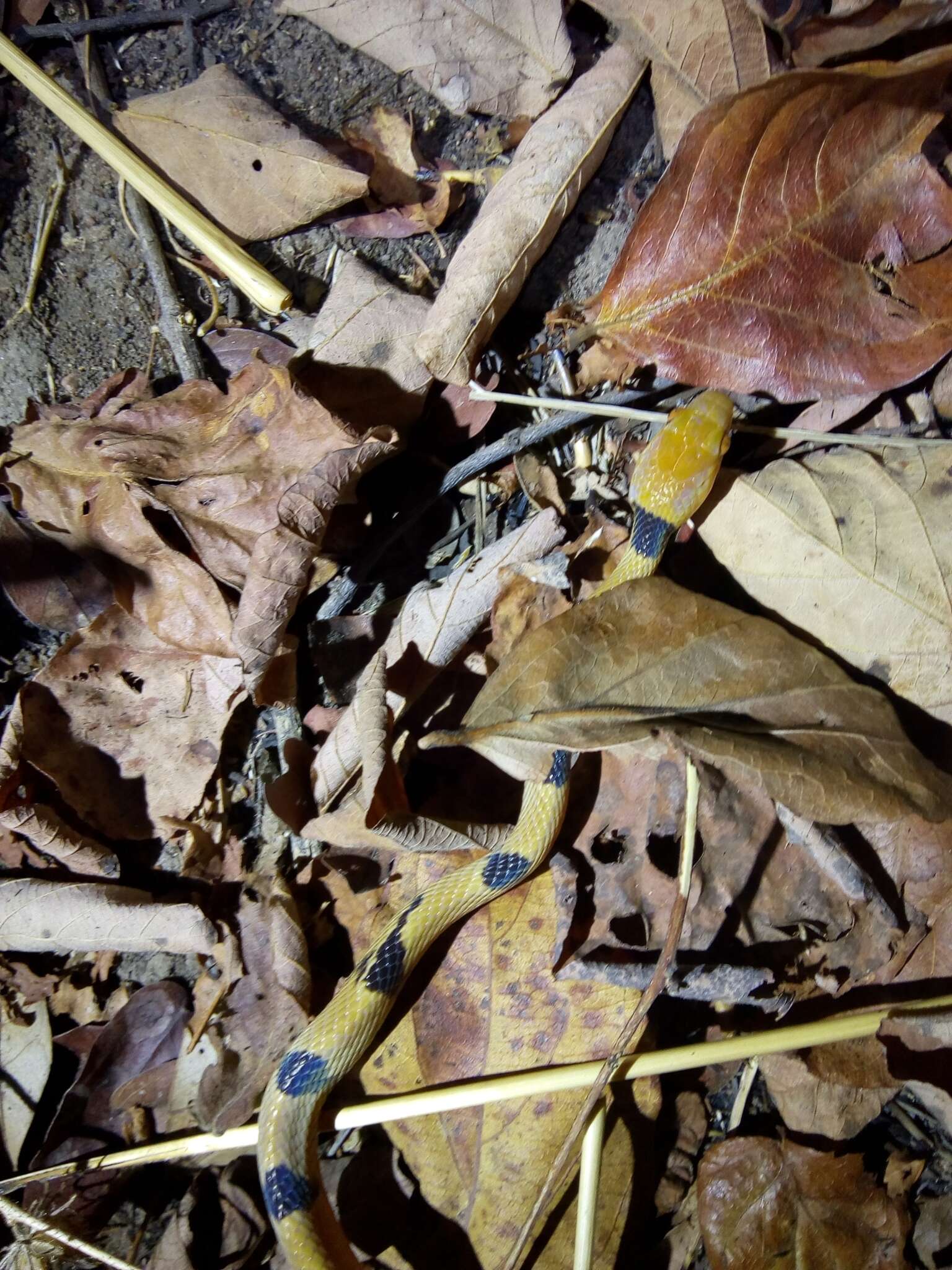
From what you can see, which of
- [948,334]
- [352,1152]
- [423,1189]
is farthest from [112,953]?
[948,334]

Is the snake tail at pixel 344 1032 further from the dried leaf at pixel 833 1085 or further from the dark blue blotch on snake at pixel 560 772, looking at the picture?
the dried leaf at pixel 833 1085

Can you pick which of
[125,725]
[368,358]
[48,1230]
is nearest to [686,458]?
[368,358]

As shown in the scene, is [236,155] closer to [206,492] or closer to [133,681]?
[206,492]

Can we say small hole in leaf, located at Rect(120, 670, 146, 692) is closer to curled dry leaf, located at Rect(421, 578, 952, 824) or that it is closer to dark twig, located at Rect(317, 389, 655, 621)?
dark twig, located at Rect(317, 389, 655, 621)

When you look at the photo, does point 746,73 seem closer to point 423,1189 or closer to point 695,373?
point 695,373

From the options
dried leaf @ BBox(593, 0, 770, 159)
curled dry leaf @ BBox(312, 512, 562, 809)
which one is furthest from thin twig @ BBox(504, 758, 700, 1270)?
dried leaf @ BBox(593, 0, 770, 159)

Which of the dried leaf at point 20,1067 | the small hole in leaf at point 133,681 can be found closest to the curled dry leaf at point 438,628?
the small hole in leaf at point 133,681
